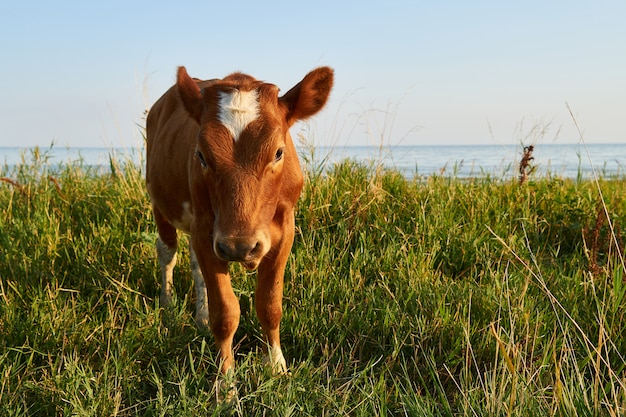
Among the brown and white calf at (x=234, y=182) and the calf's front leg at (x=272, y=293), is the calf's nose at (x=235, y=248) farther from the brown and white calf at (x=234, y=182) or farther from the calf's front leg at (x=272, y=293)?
the calf's front leg at (x=272, y=293)

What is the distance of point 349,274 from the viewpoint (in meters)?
4.33

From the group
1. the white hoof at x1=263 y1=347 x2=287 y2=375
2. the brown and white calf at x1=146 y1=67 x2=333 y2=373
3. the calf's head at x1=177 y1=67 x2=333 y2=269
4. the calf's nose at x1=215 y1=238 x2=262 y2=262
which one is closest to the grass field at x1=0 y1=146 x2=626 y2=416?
the white hoof at x1=263 y1=347 x2=287 y2=375

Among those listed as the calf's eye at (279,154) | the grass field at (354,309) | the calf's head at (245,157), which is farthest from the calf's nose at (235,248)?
the grass field at (354,309)

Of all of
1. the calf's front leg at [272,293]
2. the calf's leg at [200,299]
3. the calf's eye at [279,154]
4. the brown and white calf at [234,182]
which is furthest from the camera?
the calf's leg at [200,299]

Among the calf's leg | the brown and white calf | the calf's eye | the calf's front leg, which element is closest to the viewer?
the brown and white calf

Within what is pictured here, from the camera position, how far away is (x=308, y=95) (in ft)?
11.2

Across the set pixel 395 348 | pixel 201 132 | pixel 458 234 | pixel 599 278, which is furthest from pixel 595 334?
pixel 201 132

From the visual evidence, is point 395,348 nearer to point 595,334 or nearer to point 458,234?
point 595,334

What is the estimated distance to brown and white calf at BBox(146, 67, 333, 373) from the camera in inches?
116

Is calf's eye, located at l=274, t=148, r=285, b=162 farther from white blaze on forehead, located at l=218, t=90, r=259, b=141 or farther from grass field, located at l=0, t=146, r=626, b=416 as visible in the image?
grass field, located at l=0, t=146, r=626, b=416

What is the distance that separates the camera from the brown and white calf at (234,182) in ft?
9.71

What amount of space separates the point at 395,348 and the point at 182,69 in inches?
76.9

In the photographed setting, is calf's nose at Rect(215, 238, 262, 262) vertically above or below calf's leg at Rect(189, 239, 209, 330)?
above

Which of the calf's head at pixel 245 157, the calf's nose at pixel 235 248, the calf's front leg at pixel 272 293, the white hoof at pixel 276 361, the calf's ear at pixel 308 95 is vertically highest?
the calf's ear at pixel 308 95
